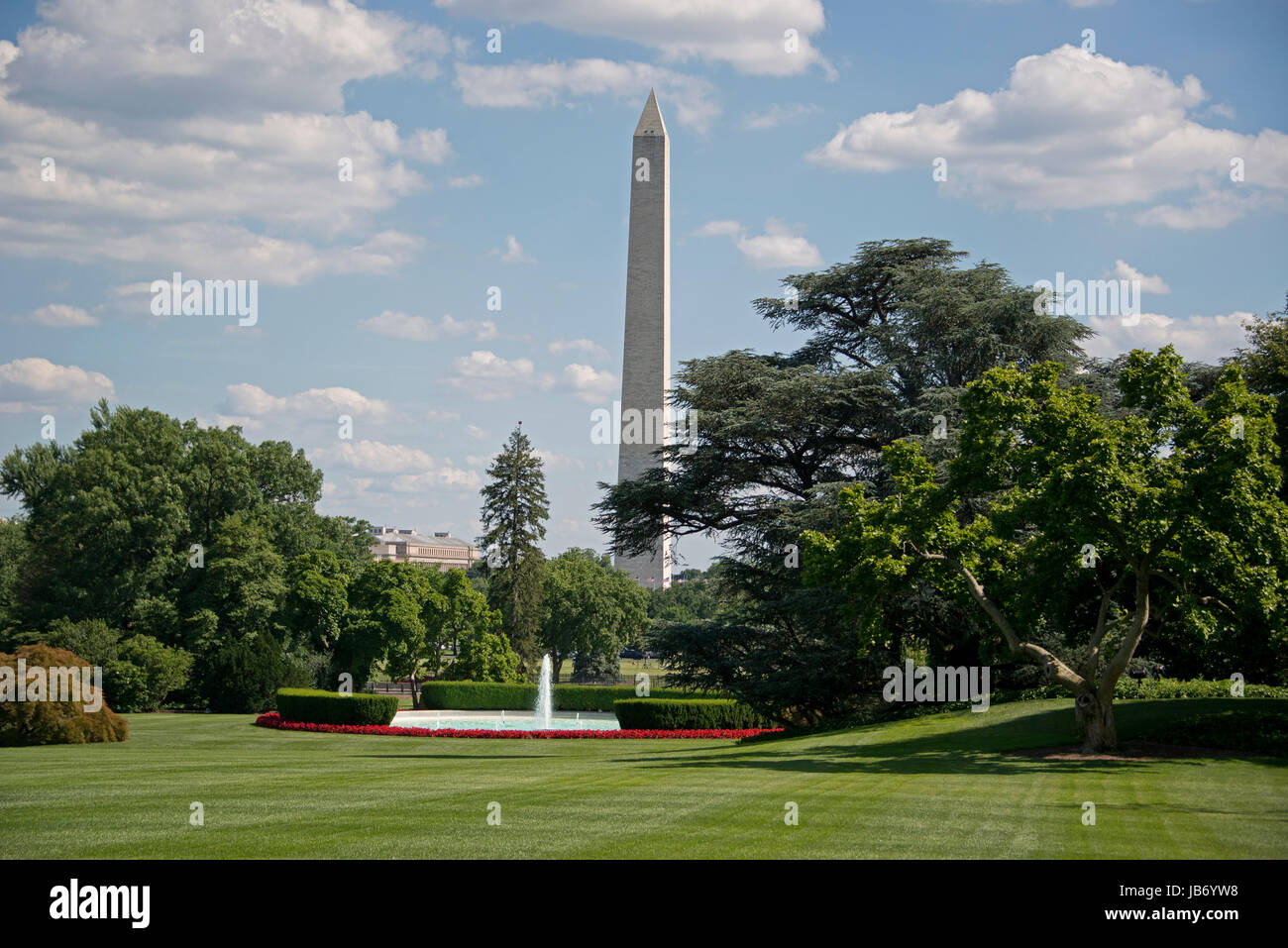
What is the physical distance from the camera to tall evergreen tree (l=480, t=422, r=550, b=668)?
2621 inches

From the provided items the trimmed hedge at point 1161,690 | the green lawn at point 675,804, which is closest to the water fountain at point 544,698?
the trimmed hedge at point 1161,690

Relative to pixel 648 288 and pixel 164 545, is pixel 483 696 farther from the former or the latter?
pixel 648 288

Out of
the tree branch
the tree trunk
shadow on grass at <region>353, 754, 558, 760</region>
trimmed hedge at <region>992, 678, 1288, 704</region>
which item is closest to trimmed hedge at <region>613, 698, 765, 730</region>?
shadow on grass at <region>353, 754, 558, 760</region>

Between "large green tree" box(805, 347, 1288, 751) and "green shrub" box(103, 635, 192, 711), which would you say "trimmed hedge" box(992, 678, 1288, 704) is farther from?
"green shrub" box(103, 635, 192, 711)

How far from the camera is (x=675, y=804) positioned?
44.1 ft

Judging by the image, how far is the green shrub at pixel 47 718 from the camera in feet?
90.9

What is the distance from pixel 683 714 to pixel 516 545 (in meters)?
31.8

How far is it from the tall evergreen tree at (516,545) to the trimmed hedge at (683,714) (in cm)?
2918

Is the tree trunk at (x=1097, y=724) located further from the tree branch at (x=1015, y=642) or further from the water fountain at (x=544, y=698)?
the water fountain at (x=544, y=698)

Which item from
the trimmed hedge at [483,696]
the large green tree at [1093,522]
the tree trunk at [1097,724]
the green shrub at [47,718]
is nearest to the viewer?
the large green tree at [1093,522]

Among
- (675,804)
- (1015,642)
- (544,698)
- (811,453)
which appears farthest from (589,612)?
(675,804)

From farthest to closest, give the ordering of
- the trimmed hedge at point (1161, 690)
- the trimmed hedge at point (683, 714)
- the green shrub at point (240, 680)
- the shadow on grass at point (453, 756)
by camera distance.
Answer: the green shrub at point (240, 680) < the trimmed hedge at point (683, 714) < the trimmed hedge at point (1161, 690) < the shadow on grass at point (453, 756)
